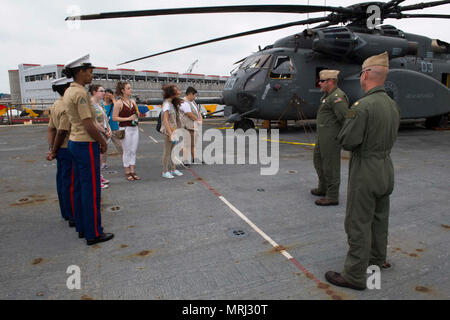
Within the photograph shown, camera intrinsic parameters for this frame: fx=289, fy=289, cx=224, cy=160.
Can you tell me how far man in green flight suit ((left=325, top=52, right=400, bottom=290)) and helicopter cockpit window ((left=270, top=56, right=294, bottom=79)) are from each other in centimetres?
814

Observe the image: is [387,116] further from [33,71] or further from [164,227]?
[33,71]

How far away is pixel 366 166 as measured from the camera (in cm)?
233

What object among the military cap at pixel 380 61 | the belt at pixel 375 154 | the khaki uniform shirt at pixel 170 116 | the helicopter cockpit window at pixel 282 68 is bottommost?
the belt at pixel 375 154

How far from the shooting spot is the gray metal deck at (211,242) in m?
2.40

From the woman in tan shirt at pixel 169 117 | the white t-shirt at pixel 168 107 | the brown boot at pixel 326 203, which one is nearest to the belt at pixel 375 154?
the brown boot at pixel 326 203

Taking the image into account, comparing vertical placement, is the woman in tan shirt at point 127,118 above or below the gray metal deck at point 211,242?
above

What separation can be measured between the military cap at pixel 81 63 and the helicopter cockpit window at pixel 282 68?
794cm

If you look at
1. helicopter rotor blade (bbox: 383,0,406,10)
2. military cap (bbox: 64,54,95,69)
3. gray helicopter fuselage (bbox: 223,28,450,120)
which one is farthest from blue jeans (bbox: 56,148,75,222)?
helicopter rotor blade (bbox: 383,0,406,10)

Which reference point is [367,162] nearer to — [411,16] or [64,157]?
[64,157]

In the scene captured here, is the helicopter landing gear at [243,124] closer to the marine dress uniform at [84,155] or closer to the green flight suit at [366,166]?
the marine dress uniform at [84,155]

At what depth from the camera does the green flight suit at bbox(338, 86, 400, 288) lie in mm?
2281
